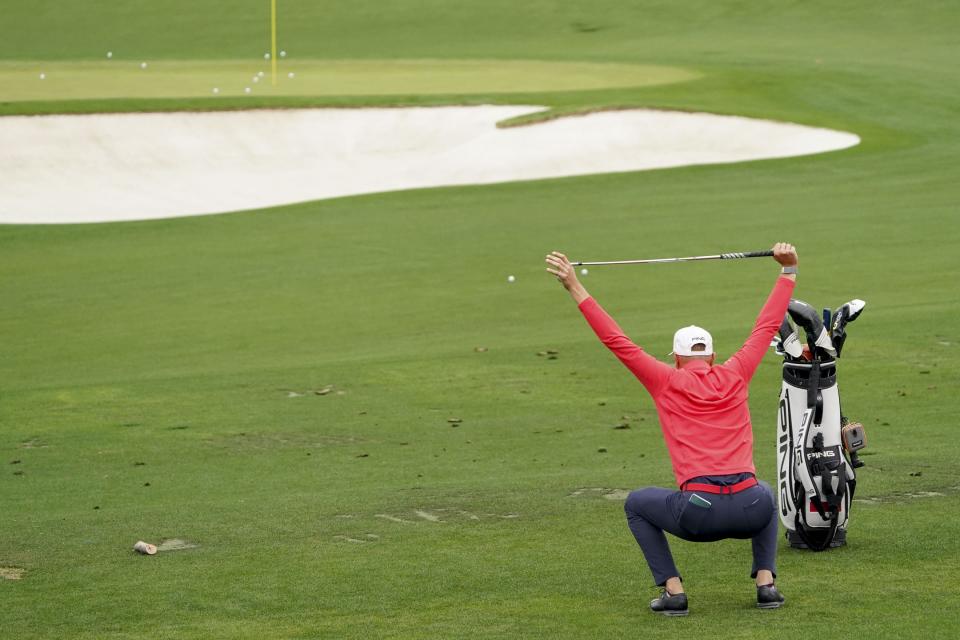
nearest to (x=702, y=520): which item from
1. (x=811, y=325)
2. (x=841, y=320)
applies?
(x=811, y=325)

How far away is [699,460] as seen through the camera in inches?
318

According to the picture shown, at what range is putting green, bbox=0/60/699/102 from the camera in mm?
42750

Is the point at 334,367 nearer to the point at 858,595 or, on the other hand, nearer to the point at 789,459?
the point at 789,459

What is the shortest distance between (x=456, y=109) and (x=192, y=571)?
104 feet

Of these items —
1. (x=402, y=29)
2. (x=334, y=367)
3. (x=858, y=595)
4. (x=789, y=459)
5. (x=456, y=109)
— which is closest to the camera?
(x=858, y=595)

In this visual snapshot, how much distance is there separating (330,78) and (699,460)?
4146 centimetres

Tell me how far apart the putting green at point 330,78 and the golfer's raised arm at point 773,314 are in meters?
33.8

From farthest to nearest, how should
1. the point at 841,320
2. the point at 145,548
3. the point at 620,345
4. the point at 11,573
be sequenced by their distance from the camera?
the point at 145,548
the point at 11,573
the point at 841,320
the point at 620,345

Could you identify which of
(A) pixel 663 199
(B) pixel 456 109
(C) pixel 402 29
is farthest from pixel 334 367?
(C) pixel 402 29

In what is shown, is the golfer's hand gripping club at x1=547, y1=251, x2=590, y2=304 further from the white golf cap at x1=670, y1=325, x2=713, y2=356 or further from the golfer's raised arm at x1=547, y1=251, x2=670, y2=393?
the white golf cap at x1=670, y1=325, x2=713, y2=356

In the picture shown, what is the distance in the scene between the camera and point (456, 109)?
4053 centimetres

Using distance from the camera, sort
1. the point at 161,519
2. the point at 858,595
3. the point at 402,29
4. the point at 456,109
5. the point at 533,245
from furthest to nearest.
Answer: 1. the point at 402,29
2. the point at 456,109
3. the point at 533,245
4. the point at 161,519
5. the point at 858,595

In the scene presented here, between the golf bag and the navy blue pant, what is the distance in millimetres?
1301

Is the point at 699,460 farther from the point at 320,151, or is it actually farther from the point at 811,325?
the point at 320,151
